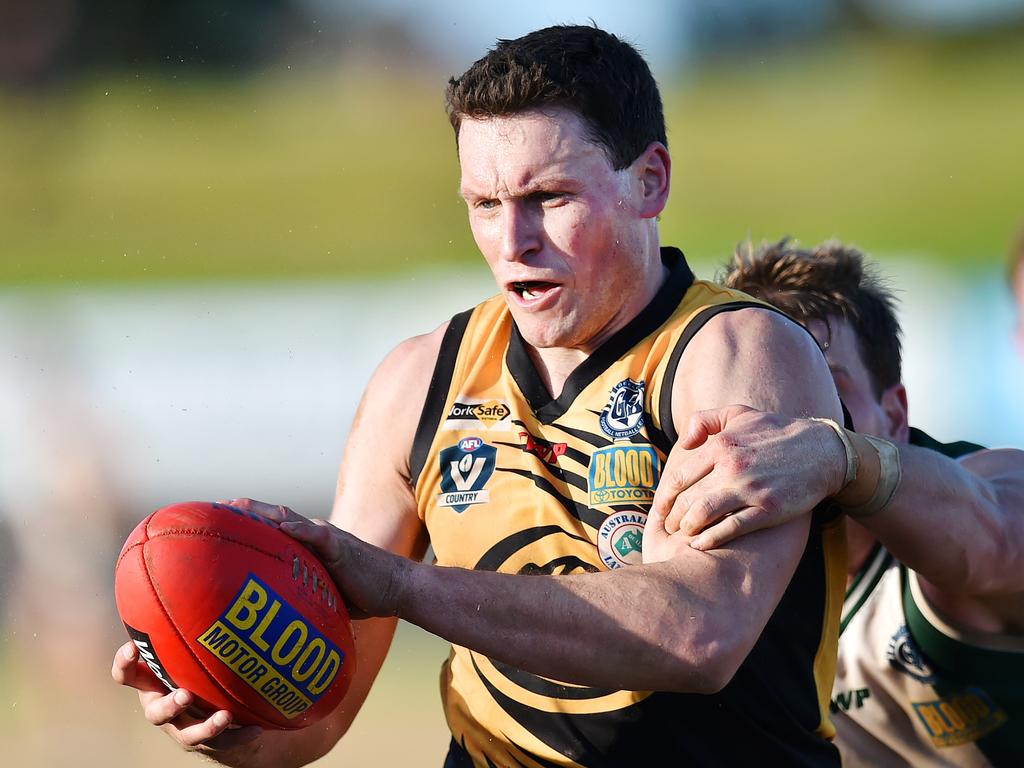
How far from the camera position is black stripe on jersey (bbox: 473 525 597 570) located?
9.63 feet

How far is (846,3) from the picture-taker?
17.4 meters

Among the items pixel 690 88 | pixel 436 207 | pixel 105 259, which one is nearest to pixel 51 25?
pixel 105 259

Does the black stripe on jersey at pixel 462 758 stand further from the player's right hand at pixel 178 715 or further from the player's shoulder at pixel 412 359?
the player's shoulder at pixel 412 359

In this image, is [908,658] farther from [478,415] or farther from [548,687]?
[478,415]

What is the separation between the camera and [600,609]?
2521 millimetres

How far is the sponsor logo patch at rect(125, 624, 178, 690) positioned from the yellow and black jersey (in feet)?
2.49

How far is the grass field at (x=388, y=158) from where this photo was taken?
49.4 ft

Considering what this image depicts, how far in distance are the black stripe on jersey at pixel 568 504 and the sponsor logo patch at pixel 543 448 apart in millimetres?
49

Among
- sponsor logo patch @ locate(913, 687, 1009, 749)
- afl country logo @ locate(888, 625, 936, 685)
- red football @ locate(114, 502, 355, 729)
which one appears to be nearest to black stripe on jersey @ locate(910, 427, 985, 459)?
afl country logo @ locate(888, 625, 936, 685)

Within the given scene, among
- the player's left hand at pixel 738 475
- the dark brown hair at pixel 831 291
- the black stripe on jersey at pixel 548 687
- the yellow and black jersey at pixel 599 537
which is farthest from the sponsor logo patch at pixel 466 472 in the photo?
the dark brown hair at pixel 831 291

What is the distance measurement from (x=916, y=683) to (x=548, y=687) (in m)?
1.44

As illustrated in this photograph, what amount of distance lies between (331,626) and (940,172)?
46.7 feet

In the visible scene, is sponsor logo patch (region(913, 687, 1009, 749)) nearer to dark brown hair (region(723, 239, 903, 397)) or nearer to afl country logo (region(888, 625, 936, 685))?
afl country logo (region(888, 625, 936, 685))

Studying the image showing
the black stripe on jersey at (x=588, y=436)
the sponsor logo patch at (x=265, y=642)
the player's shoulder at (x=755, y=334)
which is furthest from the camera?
the black stripe on jersey at (x=588, y=436)
